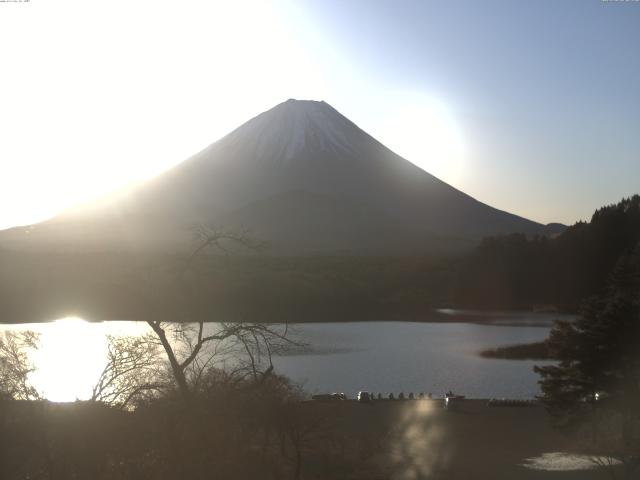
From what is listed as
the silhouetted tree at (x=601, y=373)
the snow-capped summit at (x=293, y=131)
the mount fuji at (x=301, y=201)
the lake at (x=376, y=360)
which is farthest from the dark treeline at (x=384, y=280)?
the snow-capped summit at (x=293, y=131)

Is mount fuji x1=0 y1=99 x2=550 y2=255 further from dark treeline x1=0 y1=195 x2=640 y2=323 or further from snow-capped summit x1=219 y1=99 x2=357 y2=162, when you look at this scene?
dark treeline x1=0 y1=195 x2=640 y2=323

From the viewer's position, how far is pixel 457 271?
67.1 m

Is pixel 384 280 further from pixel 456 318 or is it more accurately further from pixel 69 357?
pixel 69 357

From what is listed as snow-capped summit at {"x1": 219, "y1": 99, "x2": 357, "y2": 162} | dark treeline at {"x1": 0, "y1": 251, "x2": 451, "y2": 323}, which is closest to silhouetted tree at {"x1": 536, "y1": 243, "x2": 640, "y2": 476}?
dark treeline at {"x1": 0, "y1": 251, "x2": 451, "y2": 323}

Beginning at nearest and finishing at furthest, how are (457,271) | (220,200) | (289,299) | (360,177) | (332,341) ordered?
(332,341) → (289,299) → (457,271) → (220,200) → (360,177)

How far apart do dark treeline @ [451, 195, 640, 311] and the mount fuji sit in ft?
87.3

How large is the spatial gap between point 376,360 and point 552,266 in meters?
38.5

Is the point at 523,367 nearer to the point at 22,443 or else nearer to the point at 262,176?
the point at 22,443

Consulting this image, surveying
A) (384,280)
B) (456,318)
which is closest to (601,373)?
(456,318)

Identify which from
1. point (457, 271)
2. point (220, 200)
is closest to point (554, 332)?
point (457, 271)

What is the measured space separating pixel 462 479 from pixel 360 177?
115173 mm

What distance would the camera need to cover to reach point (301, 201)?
11919 centimetres

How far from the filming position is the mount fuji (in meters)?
98.4

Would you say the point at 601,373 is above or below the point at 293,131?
below
